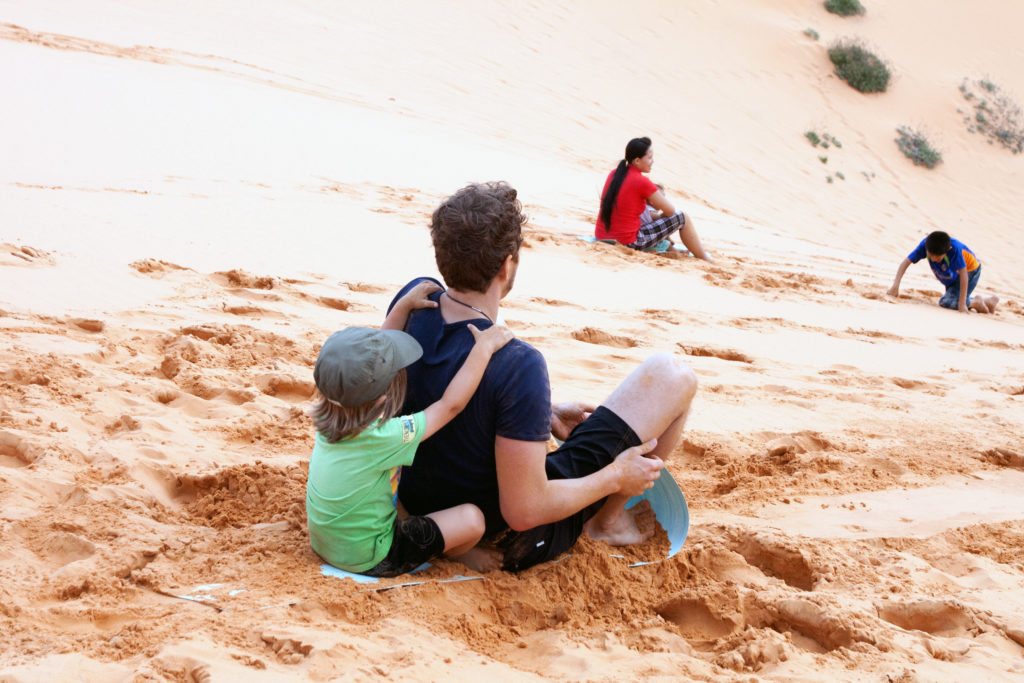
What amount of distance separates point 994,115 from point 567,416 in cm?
2425

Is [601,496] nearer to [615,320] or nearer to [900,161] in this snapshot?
[615,320]

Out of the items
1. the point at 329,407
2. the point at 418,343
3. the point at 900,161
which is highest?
the point at 900,161

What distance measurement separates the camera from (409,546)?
2508mm

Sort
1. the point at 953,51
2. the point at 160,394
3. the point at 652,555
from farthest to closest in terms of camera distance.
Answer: the point at 953,51, the point at 160,394, the point at 652,555

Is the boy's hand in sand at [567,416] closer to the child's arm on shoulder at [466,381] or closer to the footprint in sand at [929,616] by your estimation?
the child's arm on shoulder at [466,381]

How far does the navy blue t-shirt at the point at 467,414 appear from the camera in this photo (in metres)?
2.36

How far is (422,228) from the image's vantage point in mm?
7176

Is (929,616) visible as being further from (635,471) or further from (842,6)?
(842,6)

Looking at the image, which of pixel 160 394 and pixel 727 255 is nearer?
pixel 160 394

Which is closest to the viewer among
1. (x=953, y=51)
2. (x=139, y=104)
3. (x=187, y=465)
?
(x=187, y=465)

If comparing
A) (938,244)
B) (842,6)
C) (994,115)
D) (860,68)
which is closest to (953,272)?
(938,244)

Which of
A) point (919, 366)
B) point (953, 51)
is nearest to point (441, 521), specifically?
point (919, 366)

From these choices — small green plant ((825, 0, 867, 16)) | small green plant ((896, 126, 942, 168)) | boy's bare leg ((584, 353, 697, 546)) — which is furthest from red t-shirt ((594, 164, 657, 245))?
small green plant ((825, 0, 867, 16))

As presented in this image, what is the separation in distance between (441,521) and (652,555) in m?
0.75
